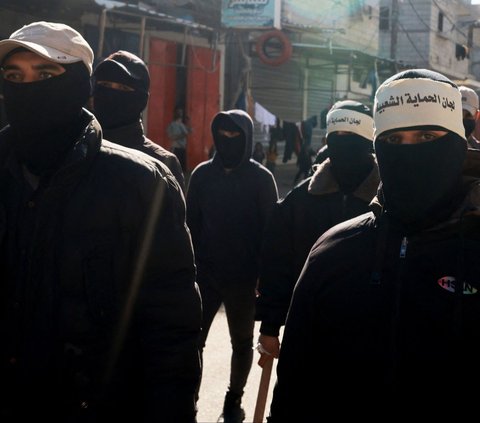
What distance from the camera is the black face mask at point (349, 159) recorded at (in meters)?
4.52

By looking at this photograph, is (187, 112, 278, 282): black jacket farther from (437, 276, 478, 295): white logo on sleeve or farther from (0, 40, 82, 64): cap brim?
(437, 276, 478, 295): white logo on sleeve

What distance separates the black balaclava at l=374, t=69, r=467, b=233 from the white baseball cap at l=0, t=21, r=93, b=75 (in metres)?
0.90

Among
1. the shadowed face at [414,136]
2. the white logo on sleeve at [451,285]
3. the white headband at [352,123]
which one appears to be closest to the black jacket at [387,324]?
the white logo on sleeve at [451,285]

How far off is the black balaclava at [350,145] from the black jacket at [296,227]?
0.04 metres

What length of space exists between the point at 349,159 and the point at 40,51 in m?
2.36

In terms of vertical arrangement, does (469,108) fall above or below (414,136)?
below

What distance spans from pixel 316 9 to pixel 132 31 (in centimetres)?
1190

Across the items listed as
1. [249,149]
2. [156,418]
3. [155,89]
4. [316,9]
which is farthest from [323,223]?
[316,9]

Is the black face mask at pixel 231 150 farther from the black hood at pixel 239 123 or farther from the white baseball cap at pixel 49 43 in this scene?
the white baseball cap at pixel 49 43

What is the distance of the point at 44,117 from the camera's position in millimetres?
2551

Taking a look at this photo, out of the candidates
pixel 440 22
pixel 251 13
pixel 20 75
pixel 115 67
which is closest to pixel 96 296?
pixel 20 75

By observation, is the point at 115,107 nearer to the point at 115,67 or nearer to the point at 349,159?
the point at 115,67

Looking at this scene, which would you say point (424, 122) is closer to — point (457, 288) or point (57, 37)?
point (457, 288)

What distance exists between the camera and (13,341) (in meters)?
2.41
